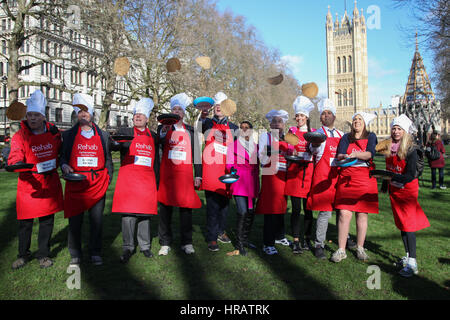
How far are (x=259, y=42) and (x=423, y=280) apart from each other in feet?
112

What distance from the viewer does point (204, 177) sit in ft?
16.9

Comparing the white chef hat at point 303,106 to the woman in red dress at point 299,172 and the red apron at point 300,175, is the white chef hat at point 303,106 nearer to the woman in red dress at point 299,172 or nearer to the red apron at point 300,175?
the woman in red dress at point 299,172

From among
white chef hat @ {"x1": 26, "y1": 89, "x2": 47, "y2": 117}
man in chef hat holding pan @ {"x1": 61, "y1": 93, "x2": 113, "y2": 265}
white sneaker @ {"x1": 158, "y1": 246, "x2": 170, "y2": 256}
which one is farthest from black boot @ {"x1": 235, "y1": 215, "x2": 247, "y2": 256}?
white chef hat @ {"x1": 26, "y1": 89, "x2": 47, "y2": 117}

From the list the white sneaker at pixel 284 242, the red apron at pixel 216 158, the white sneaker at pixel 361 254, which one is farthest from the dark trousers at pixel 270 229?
the white sneaker at pixel 361 254

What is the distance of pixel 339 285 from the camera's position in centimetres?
384

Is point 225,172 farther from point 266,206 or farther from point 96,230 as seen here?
point 96,230

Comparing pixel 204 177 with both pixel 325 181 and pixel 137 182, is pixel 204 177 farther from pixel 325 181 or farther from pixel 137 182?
pixel 325 181

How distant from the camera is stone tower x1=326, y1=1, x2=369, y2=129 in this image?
5153 inches

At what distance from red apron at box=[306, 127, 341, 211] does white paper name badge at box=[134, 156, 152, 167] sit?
7.34 ft

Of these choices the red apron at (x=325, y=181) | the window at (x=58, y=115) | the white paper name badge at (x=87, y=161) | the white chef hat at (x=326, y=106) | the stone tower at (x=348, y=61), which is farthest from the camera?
the stone tower at (x=348, y=61)

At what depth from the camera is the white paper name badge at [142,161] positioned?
4613 millimetres

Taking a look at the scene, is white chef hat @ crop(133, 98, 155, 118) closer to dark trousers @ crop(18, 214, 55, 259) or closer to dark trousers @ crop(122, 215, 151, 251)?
dark trousers @ crop(122, 215, 151, 251)

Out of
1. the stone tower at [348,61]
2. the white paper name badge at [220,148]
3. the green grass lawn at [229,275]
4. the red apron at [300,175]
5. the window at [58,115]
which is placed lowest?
the green grass lawn at [229,275]

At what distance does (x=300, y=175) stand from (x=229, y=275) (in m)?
1.74
